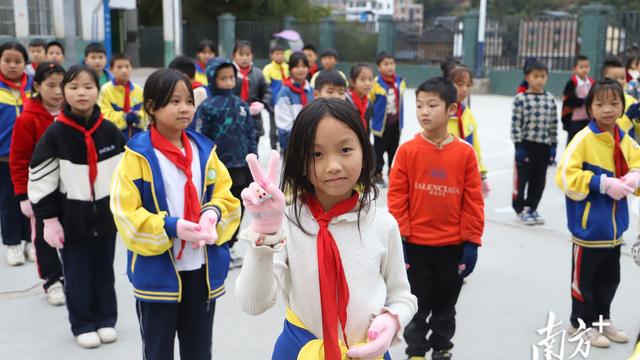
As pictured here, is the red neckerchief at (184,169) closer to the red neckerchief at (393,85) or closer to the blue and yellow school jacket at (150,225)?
the blue and yellow school jacket at (150,225)

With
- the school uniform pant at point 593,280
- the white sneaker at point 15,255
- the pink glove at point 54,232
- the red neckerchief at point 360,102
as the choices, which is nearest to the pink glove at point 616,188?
the school uniform pant at point 593,280

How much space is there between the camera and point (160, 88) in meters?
2.90

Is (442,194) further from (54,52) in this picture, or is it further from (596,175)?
(54,52)

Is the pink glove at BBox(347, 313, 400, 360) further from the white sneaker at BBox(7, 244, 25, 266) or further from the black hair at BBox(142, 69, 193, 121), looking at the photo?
the white sneaker at BBox(7, 244, 25, 266)

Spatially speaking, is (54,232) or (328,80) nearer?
(54,232)

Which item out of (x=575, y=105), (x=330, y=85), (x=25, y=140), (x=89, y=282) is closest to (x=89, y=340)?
(x=89, y=282)

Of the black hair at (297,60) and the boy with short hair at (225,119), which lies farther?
the black hair at (297,60)

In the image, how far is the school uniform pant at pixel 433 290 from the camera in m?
3.50

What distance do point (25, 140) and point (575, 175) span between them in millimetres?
3166

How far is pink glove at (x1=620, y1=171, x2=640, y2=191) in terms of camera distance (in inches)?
142

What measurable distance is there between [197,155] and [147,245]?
0.45 m

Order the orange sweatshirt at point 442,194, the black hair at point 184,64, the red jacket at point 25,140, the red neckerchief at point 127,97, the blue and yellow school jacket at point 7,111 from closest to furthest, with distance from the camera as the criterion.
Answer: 1. the orange sweatshirt at point 442,194
2. the red jacket at point 25,140
3. the blue and yellow school jacket at point 7,111
4. the black hair at point 184,64
5. the red neckerchief at point 127,97

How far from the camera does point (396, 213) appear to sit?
3.51 m

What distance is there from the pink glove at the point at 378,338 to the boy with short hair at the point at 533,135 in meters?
4.69
